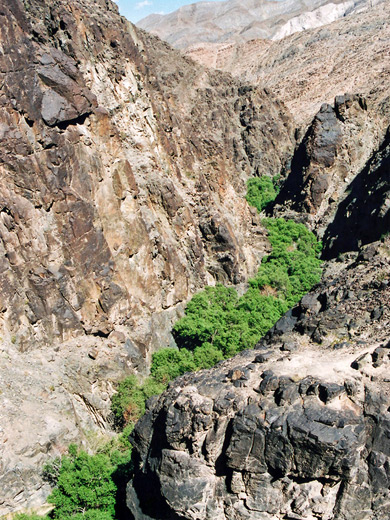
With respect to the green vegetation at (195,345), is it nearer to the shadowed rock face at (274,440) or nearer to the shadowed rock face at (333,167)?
the shadowed rock face at (333,167)

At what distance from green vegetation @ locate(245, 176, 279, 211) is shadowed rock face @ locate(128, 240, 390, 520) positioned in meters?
56.6

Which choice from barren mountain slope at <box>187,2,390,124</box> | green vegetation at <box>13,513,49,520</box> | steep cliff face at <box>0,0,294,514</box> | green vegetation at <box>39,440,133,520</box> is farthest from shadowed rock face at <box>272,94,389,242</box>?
green vegetation at <box>13,513,49,520</box>

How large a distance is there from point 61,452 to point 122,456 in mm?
4305

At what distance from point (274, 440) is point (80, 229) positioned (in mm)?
25337

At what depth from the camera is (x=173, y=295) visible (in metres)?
51.2

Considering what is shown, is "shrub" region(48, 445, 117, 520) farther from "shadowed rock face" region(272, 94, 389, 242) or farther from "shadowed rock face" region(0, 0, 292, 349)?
"shadowed rock face" region(272, 94, 389, 242)

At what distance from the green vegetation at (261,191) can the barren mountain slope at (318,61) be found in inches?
802

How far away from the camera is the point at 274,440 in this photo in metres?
22.3

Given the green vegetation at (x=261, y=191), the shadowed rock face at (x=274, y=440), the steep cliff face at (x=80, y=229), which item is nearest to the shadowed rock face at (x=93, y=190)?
the steep cliff face at (x=80, y=229)

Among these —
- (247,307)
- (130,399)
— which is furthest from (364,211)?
(130,399)

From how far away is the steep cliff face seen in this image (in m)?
37.5

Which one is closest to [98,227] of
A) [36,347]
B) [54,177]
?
[54,177]

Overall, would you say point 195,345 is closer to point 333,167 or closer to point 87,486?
point 87,486

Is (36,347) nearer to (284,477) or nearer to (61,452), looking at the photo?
(61,452)
